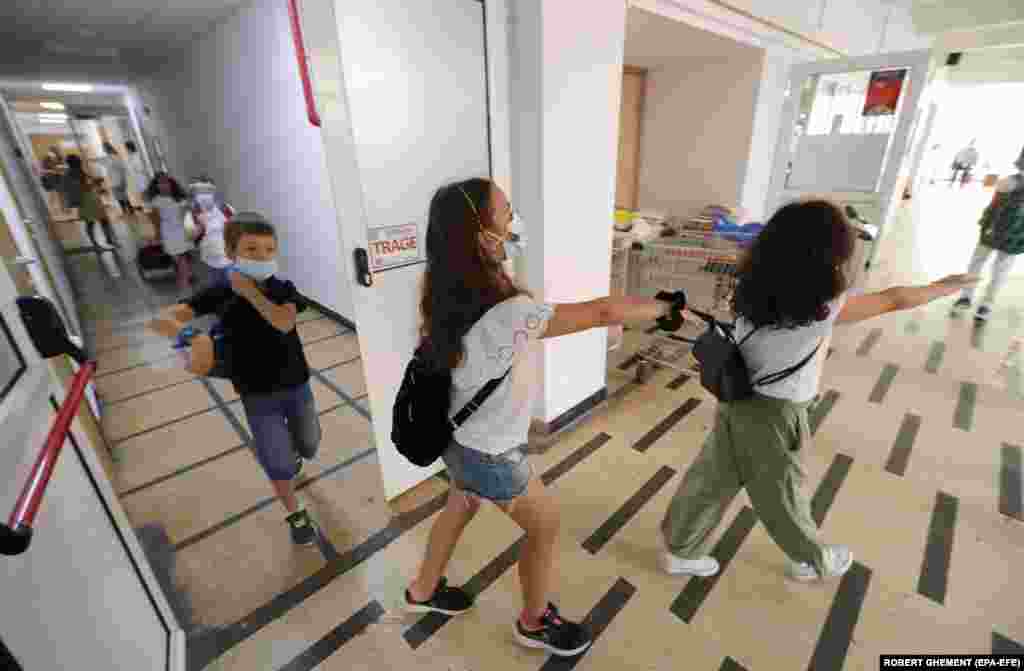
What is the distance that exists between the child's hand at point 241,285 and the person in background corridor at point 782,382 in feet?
5.27

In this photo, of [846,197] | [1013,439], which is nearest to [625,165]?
[846,197]

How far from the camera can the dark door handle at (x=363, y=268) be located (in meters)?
1.71

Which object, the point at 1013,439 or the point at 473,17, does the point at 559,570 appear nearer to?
the point at 473,17

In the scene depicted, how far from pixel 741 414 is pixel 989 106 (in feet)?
65.9

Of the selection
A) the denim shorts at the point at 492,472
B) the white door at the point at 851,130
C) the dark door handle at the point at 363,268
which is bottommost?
the denim shorts at the point at 492,472

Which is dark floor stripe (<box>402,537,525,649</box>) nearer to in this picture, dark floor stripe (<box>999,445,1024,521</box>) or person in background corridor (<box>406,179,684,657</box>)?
person in background corridor (<box>406,179,684,657</box>)

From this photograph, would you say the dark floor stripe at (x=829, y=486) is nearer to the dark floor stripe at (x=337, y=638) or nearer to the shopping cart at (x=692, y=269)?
the shopping cart at (x=692, y=269)

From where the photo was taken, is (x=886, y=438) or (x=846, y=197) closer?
(x=886, y=438)

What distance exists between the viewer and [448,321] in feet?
3.52

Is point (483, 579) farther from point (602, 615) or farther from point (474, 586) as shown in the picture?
point (602, 615)

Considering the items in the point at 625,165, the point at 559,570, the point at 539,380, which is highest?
the point at 625,165

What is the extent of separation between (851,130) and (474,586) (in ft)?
16.6

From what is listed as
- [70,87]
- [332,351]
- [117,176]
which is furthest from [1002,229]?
[70,87]

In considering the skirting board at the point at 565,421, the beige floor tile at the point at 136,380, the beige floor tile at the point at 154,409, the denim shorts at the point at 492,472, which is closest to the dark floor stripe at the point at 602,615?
the denim shorts at the point at 492,472
